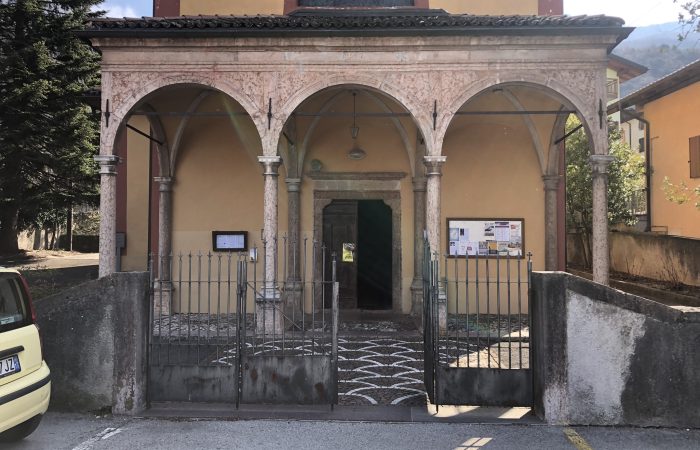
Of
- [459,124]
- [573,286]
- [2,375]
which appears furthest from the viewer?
[459,124]

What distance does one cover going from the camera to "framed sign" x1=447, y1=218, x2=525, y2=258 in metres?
11.5

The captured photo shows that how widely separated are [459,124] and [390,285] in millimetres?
4020

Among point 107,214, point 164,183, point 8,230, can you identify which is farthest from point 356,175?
point 8,230

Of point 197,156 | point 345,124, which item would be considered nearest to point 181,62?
point 197,156

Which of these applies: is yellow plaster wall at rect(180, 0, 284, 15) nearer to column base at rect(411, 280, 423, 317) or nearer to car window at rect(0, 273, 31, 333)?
column base at rect(411, 280, 423, 317)

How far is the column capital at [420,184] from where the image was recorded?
37.6ft

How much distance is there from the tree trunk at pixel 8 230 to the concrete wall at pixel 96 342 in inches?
755

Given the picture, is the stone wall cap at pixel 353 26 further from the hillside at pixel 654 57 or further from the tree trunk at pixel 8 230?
the tree trunk at pixel 8 230

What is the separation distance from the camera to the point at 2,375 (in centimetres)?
387

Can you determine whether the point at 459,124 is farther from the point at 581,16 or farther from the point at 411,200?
the point at 581,16

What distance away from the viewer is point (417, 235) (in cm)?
1157

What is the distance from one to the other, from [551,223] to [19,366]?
10.2 meters

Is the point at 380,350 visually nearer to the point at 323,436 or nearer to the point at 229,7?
the point at 323,436

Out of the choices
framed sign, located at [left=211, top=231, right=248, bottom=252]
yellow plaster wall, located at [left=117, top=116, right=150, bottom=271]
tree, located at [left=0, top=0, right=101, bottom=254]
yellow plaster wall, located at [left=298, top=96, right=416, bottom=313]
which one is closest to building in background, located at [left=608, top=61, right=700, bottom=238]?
yellow plaster wall, located at [left=298, top=96, right=416, bottom=313]
